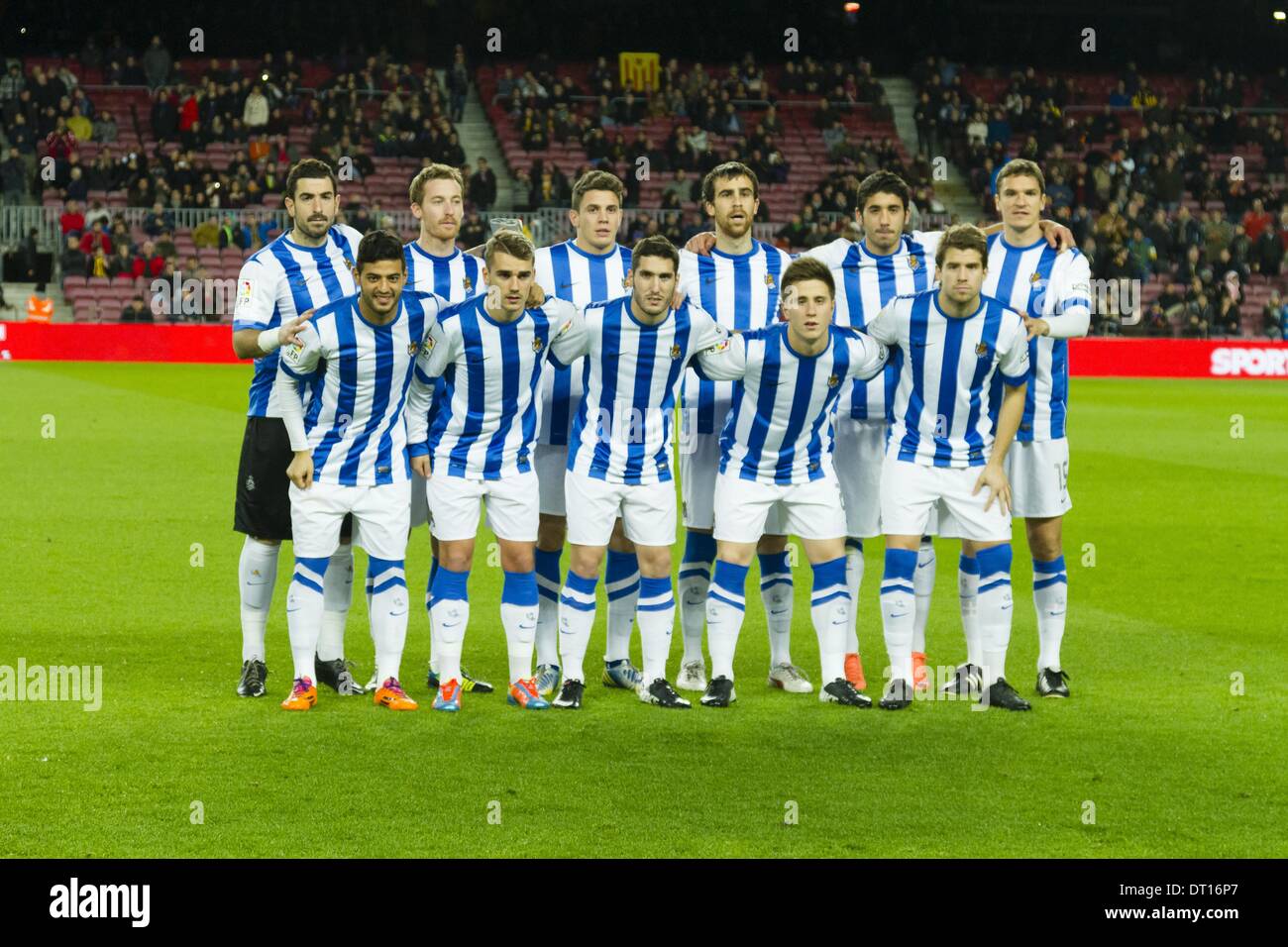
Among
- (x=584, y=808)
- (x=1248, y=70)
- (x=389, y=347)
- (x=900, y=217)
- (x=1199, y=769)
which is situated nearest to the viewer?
(x=584, y=808)

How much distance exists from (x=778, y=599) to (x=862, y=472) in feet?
2.19

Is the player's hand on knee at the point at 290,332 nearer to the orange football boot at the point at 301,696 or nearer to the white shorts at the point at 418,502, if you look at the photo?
the white shorts at the point at 418,502

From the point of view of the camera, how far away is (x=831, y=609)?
267 inches

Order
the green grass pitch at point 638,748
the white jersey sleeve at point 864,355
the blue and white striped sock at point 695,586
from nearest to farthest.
Answer: the green grass pitch at point 638,748
the white jersey sleeve at point 864,355
the blue and white striped sock at point 695,586

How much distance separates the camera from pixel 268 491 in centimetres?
683

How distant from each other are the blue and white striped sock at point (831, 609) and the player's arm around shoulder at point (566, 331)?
1322mm

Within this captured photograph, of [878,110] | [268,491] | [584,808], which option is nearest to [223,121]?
[878,110]

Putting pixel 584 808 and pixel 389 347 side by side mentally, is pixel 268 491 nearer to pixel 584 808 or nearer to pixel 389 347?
pixel 389 347

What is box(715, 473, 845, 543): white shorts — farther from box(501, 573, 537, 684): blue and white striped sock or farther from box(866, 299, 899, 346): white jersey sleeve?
box(501, 573, 537, 684): blue and white striped sock

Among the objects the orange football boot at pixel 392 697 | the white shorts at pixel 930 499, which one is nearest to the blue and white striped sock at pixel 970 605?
the white shorts at pixel 930 499

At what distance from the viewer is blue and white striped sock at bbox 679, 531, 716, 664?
722cm

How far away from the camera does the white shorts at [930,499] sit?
21.9 ft

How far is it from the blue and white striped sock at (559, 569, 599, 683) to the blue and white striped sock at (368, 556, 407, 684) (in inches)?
25.7

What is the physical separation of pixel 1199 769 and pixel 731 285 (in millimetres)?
2755
